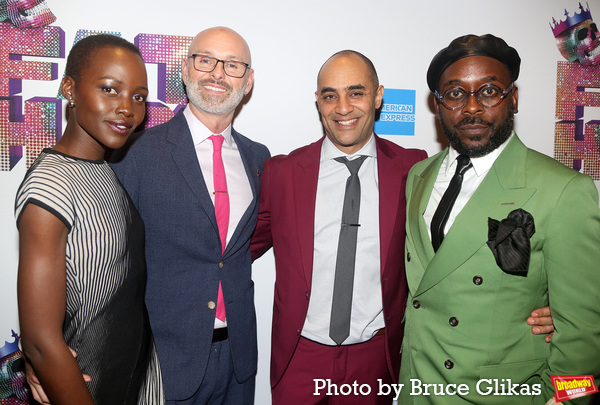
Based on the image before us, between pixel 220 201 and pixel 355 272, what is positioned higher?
pixel 220 201

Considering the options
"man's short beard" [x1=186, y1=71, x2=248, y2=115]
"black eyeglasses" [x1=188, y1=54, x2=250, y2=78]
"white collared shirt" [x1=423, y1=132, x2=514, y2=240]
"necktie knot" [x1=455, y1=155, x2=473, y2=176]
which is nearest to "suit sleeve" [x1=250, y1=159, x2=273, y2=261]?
"man's short beard" [x1=186, y1=71, x2=248, y2=115]

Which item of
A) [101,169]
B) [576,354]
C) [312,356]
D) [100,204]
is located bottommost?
[312,356]

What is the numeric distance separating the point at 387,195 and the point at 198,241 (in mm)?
1082

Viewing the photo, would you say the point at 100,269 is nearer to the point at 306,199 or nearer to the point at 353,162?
the point at 306,199

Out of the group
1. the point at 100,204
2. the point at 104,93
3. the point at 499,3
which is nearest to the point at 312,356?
Result: the point at 100,204

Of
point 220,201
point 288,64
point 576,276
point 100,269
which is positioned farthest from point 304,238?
point 288,64

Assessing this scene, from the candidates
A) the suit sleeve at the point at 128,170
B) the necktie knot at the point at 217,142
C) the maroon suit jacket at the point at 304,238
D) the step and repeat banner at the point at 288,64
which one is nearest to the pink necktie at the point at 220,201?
the necktie knot at the point at 217,142

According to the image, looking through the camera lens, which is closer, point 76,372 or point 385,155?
point 76,372

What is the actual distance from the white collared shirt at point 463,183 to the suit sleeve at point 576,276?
1.17 ft

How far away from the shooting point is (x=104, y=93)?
1562mm

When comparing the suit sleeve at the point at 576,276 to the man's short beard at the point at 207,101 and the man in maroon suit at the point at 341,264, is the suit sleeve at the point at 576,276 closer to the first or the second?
the man in maroon suit at the point at 341,264

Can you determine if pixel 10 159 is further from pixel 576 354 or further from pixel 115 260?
pixel 576 354

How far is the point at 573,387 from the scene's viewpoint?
1.62 meters

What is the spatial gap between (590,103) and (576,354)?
9.45ft
